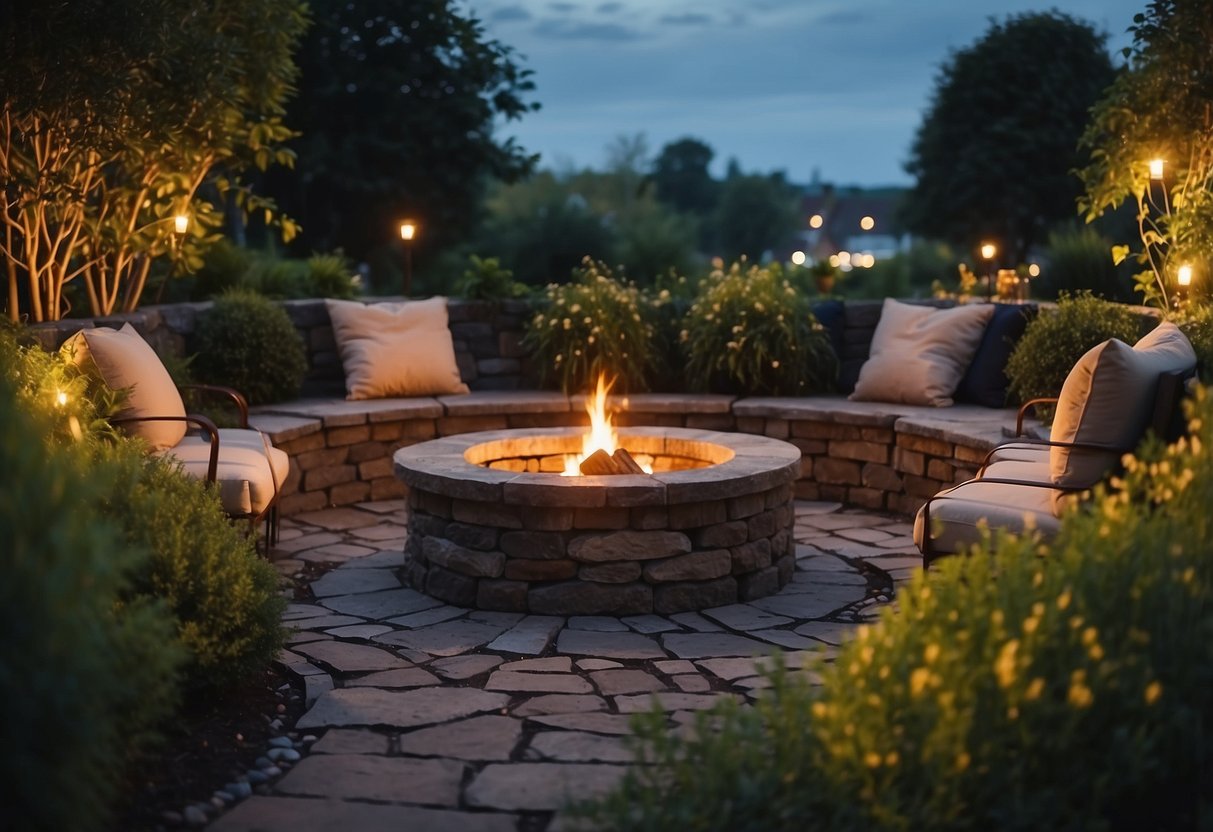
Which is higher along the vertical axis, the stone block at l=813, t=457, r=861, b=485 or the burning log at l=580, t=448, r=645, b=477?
the burning log at l=580, t=448, r=645, b=477

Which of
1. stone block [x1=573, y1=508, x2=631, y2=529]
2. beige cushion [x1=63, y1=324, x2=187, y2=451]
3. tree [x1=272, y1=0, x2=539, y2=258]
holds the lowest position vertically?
stone block [x1=573, y1=508, x2=631, y2=529]

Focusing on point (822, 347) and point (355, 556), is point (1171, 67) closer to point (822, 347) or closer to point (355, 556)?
point (822, 347)

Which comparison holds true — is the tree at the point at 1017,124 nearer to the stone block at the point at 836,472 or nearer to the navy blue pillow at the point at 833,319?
the navy blue pillow at the point at 833,319

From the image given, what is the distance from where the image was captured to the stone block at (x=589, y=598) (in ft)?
16.7

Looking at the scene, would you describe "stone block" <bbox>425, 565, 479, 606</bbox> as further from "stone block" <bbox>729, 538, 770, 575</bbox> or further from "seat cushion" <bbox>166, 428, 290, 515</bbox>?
"stone block" <bbox>729, 538, 770, 575</bbox>

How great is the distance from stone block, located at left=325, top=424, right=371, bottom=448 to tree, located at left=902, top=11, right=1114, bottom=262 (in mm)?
12331

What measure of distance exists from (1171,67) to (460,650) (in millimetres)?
5065

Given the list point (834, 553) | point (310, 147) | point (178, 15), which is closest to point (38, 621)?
point (834, 553)

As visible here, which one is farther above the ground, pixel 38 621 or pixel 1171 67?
pixel 1171 67

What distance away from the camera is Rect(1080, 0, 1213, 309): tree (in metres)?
6.64

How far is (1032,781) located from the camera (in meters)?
2.64

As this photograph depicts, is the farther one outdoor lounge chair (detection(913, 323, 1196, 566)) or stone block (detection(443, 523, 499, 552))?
stone block (detection(443, 523, 499, 552))

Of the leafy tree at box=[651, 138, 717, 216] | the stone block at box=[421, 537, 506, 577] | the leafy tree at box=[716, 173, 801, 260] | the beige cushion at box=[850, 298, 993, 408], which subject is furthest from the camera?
the leafy tree at box=[651, 138, 717, 216]

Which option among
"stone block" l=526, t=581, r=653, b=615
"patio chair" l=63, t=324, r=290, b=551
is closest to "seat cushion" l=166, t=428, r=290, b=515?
"patio chair" l=63, t=324, r=290, b=551
